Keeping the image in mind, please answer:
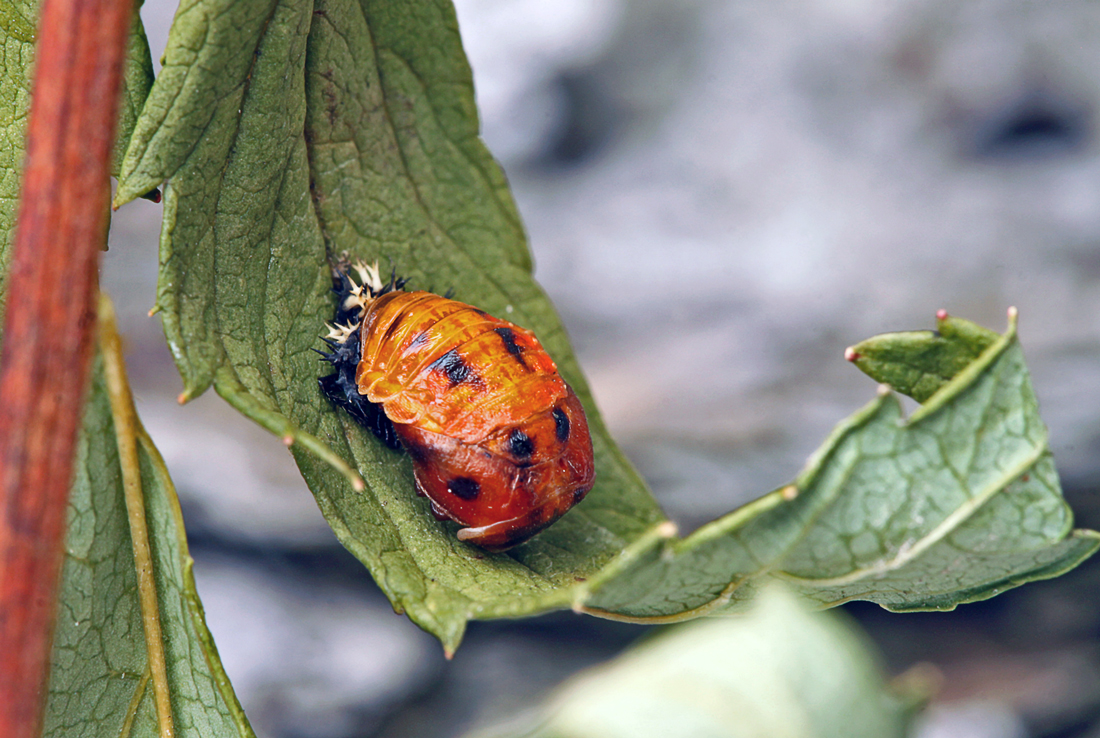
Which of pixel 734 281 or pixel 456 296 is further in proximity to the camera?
pixel 734 281

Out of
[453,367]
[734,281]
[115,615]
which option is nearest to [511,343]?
[453,367]

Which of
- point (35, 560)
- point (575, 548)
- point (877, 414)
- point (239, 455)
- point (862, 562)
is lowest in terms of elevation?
point (239, 455)

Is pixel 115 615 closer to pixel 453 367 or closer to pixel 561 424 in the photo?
pixel 453 367

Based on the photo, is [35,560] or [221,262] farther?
[221,262]

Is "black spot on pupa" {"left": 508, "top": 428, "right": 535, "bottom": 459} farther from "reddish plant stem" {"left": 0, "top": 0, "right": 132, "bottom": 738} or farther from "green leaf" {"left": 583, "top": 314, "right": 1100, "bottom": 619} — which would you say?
"reddish plant stem" {"left": 0, "top": 0, "right": 132, "bottom": 738}

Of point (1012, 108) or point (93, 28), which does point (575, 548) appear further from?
point (1012, 108)

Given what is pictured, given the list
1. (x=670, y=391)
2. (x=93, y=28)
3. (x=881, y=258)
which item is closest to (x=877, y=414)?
(x=93, y=28)

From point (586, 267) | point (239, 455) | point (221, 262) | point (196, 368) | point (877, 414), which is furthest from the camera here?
point (586, 267)

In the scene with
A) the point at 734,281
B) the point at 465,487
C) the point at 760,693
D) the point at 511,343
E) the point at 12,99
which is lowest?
the point at 734,281

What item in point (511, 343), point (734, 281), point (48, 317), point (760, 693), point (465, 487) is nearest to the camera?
point (760, 693)
